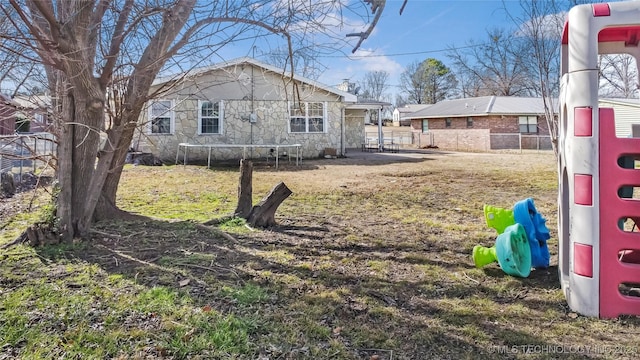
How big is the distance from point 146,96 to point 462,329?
3688mm

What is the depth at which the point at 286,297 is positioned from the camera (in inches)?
109

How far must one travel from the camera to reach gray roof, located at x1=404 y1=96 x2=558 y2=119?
25.9m

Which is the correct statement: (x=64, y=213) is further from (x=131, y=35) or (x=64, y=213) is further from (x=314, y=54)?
(x=314, y=54)

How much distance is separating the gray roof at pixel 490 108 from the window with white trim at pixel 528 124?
1.93 feet

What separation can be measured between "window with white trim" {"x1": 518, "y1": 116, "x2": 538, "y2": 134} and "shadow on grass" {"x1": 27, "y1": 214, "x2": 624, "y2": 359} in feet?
84.4

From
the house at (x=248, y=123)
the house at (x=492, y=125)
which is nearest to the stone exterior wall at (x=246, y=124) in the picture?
the house at (x=248, y=123)

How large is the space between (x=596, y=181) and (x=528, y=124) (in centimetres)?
2731

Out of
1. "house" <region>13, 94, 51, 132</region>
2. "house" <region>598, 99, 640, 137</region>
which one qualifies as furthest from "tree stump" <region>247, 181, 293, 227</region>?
"house" <region>598, 99, 640, 137</region>

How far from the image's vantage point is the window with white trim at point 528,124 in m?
26.3

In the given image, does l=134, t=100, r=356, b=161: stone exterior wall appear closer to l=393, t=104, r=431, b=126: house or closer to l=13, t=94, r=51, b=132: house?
l=13, t=94, r=51, b=132: house

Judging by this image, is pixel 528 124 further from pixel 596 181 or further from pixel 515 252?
pixel 596 181

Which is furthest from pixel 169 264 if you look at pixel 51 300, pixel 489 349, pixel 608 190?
pixel 608 190

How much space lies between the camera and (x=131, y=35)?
3.80 m

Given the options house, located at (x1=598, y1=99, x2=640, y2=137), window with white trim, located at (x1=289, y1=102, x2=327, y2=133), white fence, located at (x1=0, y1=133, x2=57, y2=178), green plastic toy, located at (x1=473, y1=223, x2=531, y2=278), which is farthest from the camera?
house, located at (x1=598, y1=99, x2=640, y2=137)
